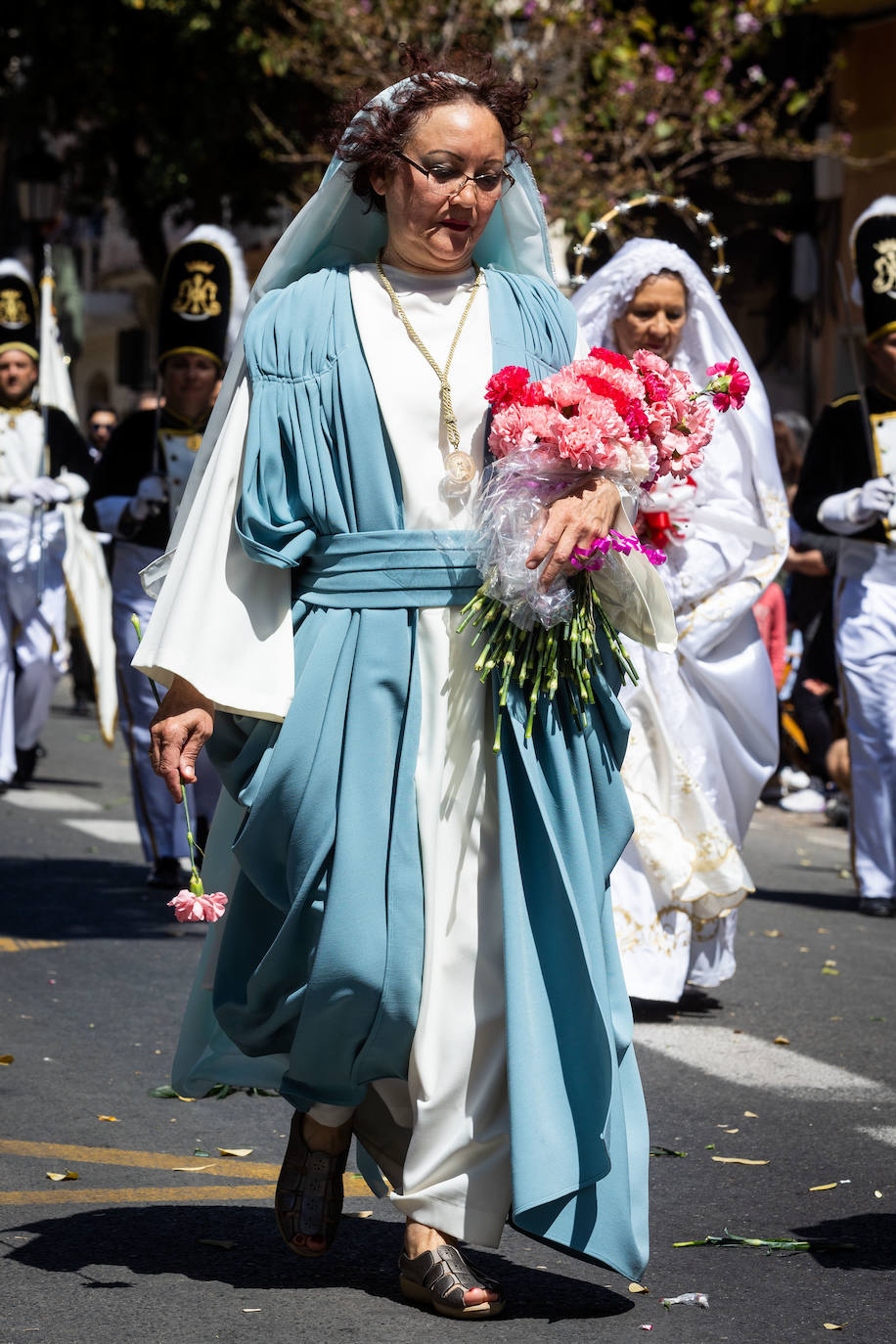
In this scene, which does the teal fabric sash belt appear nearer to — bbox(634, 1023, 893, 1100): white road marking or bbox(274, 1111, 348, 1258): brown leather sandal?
bbox(274, 1111, 348, 1258): brown leather sandal

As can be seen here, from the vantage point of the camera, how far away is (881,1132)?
5.48 meters

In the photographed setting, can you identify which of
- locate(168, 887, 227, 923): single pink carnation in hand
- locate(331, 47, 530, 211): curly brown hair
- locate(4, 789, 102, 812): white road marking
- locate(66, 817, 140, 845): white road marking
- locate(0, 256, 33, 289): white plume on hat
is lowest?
locate(4, 789, 102, 812): white road marking

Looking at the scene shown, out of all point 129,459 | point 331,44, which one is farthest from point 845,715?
point 331,44

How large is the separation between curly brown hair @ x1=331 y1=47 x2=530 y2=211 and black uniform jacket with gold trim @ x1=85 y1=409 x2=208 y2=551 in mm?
5032

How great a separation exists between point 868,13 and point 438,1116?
17535mm

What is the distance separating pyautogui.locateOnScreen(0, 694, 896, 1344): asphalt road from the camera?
3971 mm

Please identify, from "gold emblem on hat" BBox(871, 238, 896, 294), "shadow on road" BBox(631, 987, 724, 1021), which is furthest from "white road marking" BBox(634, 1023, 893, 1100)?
"gold emblem on hat" BBox(871, 238, 896, 294)

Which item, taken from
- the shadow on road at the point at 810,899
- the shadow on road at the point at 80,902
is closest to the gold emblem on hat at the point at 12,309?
the shadow on road at the point at 80,902

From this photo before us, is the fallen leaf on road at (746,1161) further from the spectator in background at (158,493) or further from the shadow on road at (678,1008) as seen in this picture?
the spectator in background at (158,493)

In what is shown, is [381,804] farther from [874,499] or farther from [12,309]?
[12,309]

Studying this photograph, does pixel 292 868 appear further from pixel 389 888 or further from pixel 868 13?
pixel 868 13

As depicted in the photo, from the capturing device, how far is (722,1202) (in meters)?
4.82

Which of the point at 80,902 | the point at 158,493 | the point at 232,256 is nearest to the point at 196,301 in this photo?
the point at 232,256

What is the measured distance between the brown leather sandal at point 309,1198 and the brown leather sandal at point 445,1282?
178 mm
